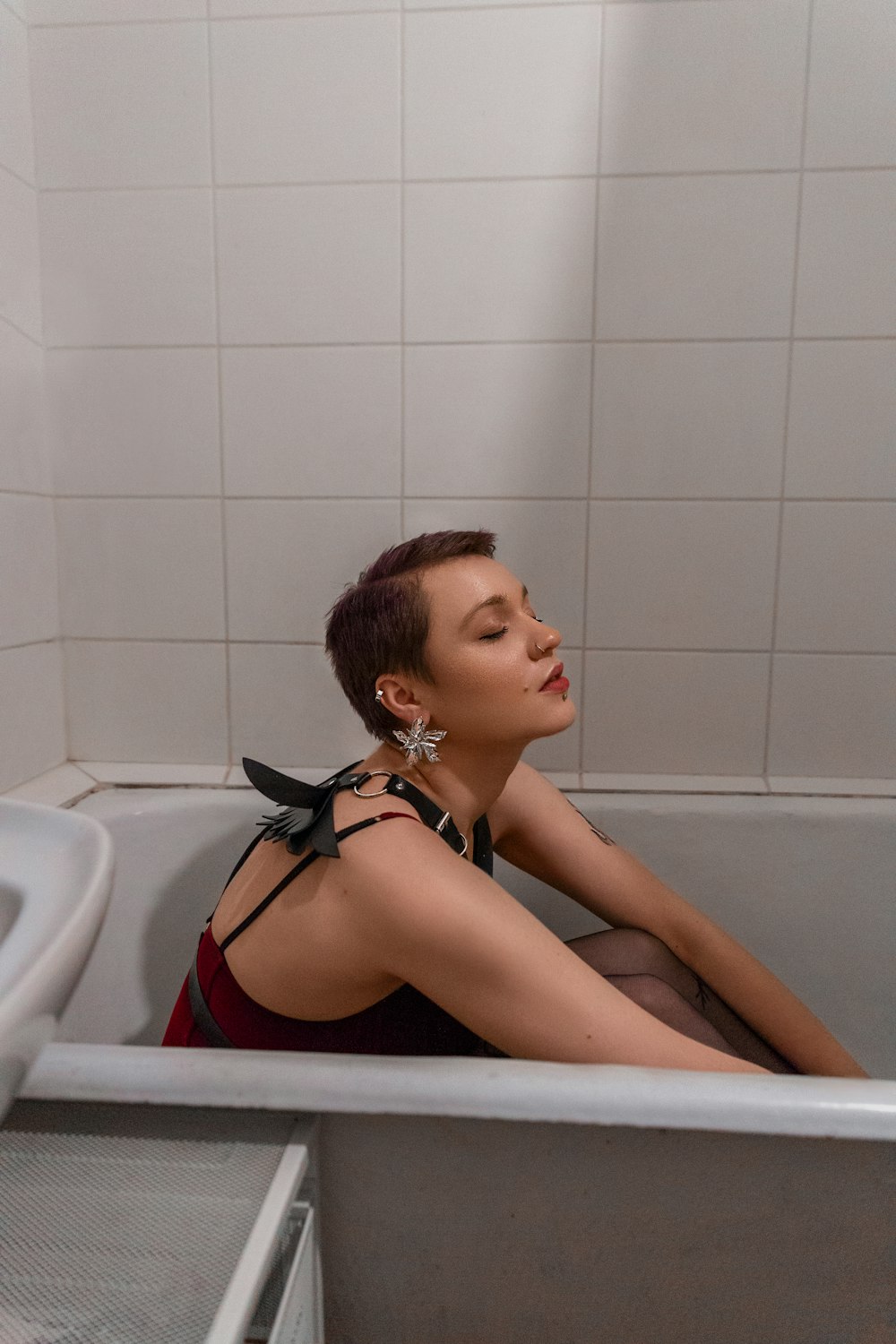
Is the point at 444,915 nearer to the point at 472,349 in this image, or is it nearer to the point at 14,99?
the point at 472,349

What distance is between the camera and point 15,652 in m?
1.33

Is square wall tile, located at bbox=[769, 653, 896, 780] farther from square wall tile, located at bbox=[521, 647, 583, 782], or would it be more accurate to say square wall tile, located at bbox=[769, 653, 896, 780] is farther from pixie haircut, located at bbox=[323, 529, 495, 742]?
pixie haircut, located at bbox=[323, 529, 495, 742]

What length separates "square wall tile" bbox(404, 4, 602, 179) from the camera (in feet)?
4.13

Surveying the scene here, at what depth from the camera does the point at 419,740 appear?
911 mm

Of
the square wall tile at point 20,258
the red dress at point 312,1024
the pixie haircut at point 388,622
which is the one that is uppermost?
the square wall tile at point 20,258

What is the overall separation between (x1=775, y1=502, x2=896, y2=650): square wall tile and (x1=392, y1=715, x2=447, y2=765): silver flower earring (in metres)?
0.71

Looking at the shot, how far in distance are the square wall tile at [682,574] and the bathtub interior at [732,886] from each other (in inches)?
10.3

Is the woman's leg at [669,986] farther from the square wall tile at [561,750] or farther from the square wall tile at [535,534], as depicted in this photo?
the square wall tile at [535,534]

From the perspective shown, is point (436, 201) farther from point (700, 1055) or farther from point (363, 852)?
point (700, 1055)

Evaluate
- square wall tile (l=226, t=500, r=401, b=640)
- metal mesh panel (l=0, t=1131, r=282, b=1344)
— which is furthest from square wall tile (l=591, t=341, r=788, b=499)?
metal mesh panel (l=0, t=1131, r=282, b=1344)

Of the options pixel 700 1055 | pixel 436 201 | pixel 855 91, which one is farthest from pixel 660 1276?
pixel 855 91

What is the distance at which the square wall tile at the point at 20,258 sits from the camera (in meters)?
1.29

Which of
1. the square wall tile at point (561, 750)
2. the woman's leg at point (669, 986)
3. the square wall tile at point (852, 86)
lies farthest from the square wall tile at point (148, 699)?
the square wall tile at point (852, 86)

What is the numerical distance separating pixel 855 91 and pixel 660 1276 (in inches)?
57.7
